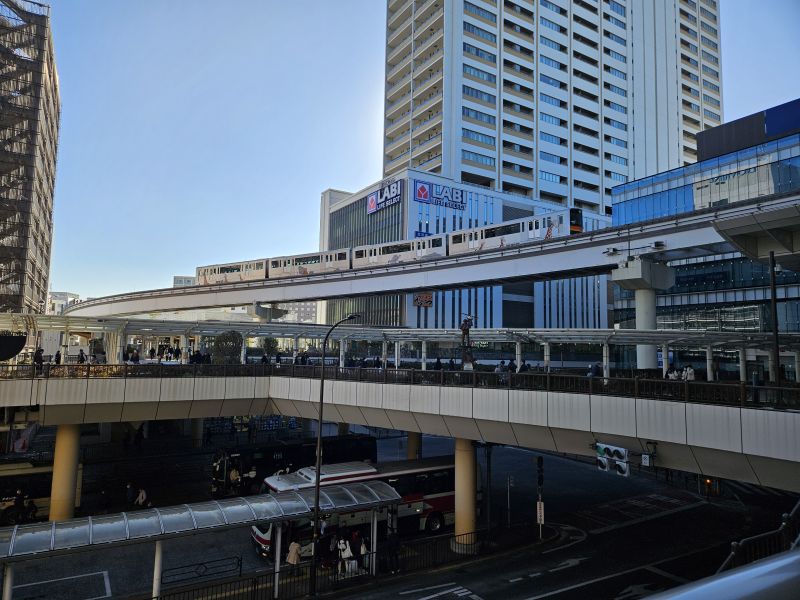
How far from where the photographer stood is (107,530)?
50.2 ft

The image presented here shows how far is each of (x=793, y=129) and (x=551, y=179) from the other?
50.0 metres

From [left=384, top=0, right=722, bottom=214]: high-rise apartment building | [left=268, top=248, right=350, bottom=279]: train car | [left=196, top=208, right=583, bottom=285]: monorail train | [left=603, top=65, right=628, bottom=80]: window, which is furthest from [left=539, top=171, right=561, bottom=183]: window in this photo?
[left=268, top=248, right=350, bottom=279]: train car

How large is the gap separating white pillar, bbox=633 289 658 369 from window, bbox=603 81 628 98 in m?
85.9

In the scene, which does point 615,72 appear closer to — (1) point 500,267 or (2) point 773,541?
(1) point 500,267

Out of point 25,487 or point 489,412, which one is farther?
point 25,487

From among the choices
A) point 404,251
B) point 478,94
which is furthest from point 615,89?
point 404,251

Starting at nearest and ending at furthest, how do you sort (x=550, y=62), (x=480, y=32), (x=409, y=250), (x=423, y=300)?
(x=409, y=250) → (x=423, y=300) → (x=480, y=32) → (x=550, y=62)

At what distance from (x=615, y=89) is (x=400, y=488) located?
105157 mm

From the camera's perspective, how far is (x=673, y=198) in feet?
184

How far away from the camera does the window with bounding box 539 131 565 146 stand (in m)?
96.8

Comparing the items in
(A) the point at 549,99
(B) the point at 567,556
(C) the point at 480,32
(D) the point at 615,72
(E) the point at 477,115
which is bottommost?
(B) the point at 567,556

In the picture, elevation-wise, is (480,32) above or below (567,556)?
above

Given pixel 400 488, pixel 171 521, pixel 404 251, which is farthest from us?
pixel 404 251

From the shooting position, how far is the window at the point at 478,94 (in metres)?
89.6
